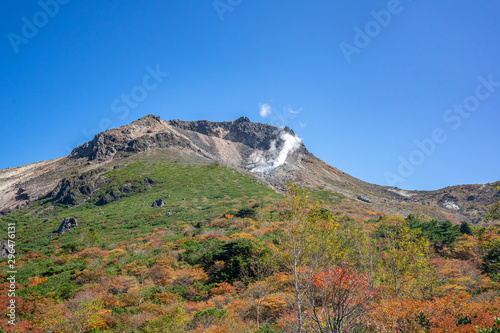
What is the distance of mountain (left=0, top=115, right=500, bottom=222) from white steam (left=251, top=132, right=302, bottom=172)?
1.57 ft

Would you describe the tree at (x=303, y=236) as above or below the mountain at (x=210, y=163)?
below

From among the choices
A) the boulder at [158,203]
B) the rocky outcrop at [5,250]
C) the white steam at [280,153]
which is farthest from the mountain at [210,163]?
the rocky outcrop at [5,250]

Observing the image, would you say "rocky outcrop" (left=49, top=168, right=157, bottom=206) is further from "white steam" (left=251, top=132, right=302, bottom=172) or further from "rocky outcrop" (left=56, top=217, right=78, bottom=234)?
"white steam" (left=251, top=132, right=302, bottom=172)

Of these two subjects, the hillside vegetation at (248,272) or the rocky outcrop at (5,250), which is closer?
the hillside vegetation at (248,272)

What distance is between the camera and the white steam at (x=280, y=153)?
4500 inches

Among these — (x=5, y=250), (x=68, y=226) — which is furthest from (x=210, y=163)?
(x=5, y=250)

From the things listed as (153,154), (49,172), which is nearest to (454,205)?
(153,154)

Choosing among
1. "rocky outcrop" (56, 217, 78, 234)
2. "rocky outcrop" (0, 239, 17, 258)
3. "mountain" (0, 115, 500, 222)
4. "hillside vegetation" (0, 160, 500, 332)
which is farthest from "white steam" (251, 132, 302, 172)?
"rocky outcrop" (0, 239, 17, 258)

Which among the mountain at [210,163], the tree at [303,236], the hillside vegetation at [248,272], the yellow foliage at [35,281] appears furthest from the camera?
the mountain at [210,163]

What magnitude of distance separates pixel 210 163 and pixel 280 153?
4169 centimetres

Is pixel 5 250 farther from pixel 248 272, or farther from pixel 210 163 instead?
pixel 210 163

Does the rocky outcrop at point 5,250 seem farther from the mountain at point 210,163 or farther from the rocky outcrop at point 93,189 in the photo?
the mountain at point 210,163

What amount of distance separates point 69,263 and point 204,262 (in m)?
18.3

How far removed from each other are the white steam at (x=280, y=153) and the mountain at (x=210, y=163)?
48 centimetres
